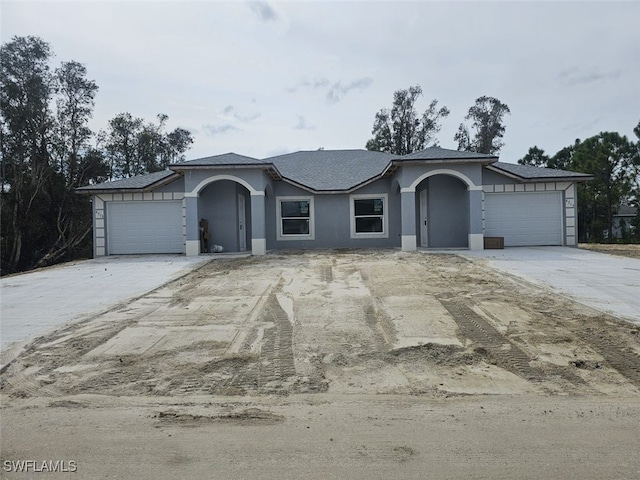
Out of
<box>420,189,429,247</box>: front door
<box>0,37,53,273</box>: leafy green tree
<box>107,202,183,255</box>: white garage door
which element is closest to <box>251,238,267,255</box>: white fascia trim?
<box>107,202,183,255</box>: white garage door

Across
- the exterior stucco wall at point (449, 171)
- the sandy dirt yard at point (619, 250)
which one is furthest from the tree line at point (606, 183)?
the exterior stucco wall at point (449, 171)

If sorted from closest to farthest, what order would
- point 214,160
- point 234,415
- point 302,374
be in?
point 234,415 < point 302,374 < point 214,160

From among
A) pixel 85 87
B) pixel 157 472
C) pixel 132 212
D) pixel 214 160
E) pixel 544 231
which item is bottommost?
pixel 157 472

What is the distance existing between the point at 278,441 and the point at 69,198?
28434 millimetres

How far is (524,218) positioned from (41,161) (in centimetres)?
2779

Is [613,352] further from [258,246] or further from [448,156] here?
[258,246]

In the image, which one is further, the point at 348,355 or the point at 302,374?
the point at 348,355

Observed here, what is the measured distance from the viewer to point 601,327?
5.94 m

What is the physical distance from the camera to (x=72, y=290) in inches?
378

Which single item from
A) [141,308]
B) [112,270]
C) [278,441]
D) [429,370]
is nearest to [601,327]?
[429,370]

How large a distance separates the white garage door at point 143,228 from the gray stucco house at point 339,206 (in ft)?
0.13

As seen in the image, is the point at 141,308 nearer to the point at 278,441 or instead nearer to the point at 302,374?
the point at 302,374

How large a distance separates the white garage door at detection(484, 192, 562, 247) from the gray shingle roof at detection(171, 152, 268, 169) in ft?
29.7

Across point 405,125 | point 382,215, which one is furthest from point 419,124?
point 382,215
